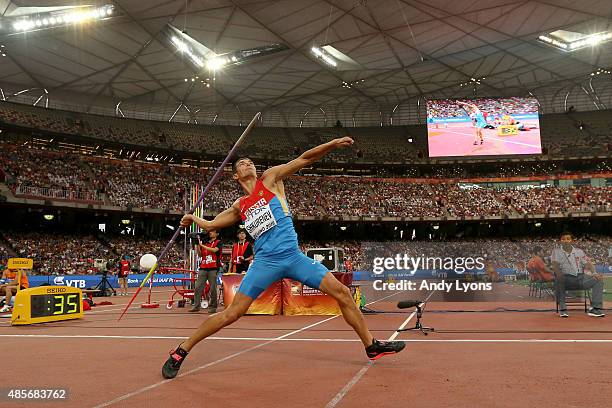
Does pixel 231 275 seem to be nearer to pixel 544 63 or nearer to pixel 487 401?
pixel 487 401

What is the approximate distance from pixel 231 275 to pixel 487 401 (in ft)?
28.7

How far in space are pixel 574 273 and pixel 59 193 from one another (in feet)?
114

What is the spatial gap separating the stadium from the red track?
0.14 ft

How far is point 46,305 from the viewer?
935 centimetres

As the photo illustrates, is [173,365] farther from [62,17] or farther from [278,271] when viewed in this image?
[62,17]

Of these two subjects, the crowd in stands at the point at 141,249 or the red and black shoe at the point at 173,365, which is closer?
the red and black shoe at the point at 173,365

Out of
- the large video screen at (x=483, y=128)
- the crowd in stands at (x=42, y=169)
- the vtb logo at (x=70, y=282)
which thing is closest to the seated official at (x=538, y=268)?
the vtb logo at (x=70, y=282)

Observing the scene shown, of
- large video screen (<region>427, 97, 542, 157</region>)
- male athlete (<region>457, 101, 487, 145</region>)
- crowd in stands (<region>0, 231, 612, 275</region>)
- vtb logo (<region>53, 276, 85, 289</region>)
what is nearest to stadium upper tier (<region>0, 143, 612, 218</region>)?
crowd in stands (<region>0, 231, 612, 275</region>)

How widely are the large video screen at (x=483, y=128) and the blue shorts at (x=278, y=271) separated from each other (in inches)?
1485

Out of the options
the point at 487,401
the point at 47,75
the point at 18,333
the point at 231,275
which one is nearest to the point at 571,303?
the point at 231,275

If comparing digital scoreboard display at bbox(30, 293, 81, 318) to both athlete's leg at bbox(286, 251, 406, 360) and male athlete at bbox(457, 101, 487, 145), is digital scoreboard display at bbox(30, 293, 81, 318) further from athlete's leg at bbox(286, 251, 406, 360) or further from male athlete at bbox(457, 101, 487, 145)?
male athlete at bbox(457, 101, 487, 145)

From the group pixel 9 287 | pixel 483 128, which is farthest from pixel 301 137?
pixel 9 287

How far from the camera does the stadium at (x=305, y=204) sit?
451 centimetres

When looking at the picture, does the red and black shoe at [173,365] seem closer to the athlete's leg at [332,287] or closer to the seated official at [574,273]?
the athlete's leg at [332,287]
